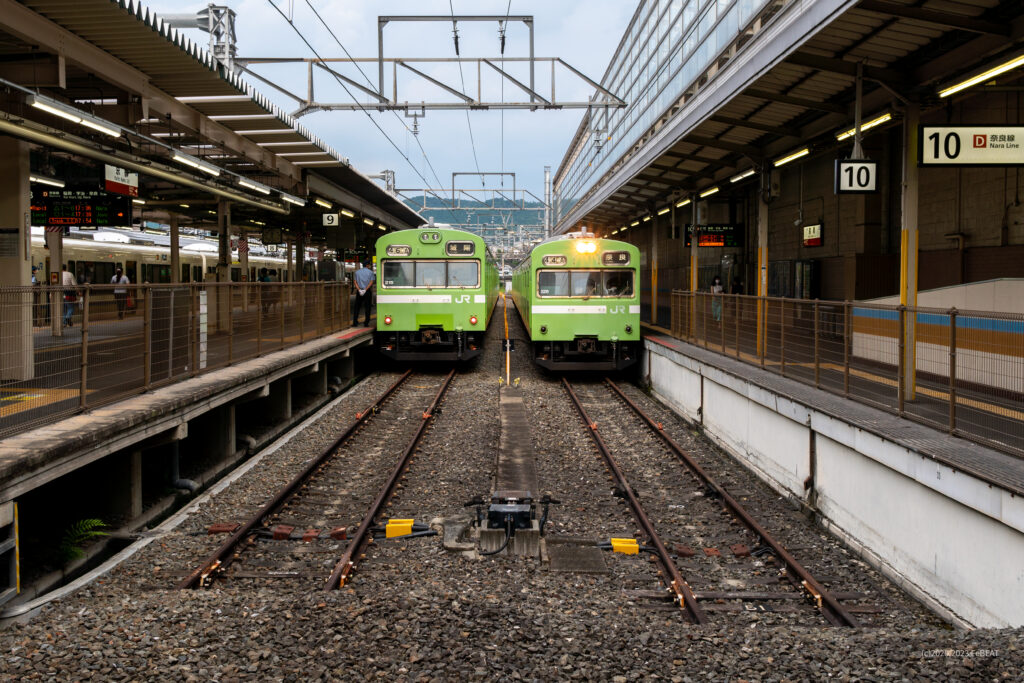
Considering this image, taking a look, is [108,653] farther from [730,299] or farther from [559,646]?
[730,299]

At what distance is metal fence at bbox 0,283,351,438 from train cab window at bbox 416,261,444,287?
5031 mm

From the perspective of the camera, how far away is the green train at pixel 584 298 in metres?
15.4

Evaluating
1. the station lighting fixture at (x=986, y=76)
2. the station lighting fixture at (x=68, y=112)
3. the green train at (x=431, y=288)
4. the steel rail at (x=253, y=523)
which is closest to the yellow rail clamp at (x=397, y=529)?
the steel rail at (x=253, y=523)

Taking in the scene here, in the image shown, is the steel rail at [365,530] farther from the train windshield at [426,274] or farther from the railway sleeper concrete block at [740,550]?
the train windshield at [426,274]

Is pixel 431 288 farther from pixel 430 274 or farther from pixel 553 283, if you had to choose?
pixel 553 283

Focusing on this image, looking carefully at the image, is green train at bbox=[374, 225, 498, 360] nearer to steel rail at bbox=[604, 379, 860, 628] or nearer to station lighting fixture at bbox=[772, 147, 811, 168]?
station lighting fixture at bbox=[772, 147, 811, 168]

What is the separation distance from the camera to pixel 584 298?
1543 cm

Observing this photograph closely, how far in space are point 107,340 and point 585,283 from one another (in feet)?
32.9

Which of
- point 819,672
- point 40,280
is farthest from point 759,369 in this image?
point 40,280

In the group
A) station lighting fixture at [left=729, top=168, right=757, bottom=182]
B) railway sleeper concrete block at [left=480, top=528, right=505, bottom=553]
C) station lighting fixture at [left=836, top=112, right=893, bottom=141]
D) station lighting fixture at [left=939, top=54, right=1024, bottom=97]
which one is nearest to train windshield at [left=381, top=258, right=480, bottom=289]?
station lighting fixture at [left=729, top=168, right=757, bottom=182]

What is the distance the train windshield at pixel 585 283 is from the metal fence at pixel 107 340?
5909mm

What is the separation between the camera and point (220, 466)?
924 centimetres

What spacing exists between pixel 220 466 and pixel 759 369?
6.98 m

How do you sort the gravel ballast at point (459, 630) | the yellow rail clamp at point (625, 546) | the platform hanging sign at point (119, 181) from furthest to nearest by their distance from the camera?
the platform hanging sign at point (119, 181)
the yellow rail clamp at point (625, 546)
the gravel ballast at point (459, 630)
